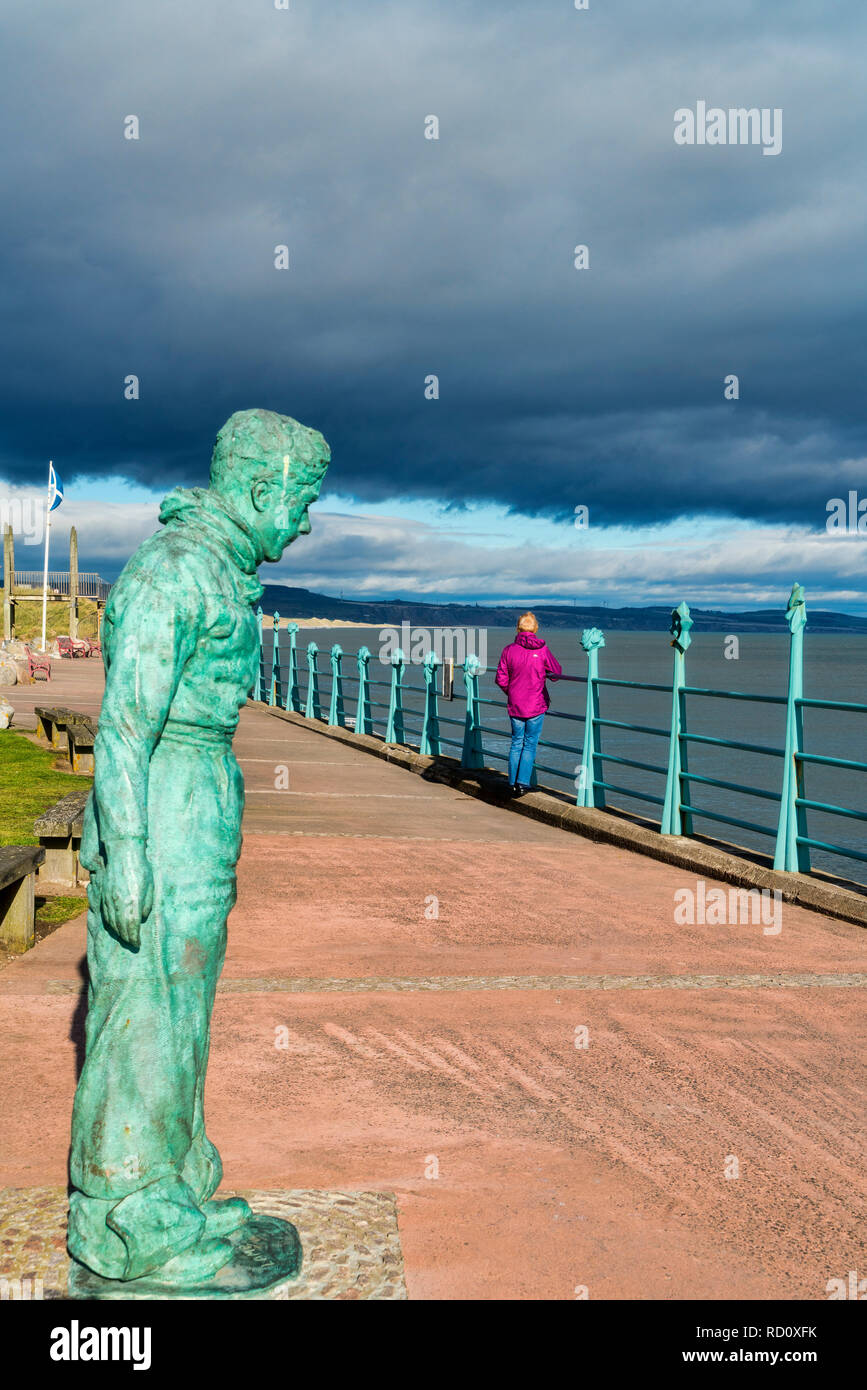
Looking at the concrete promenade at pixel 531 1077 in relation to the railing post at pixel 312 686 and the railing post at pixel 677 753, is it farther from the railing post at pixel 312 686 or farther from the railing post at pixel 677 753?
the railing post at pixel 312 686

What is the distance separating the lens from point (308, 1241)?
119 inches

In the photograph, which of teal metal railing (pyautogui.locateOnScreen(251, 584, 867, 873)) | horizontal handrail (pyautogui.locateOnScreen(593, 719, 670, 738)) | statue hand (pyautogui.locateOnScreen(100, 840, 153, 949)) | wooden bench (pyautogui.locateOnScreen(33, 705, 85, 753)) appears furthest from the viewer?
wooden bench (pyautogui.locateOnScreen(33, 705, 85, 753))

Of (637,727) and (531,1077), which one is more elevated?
(637,727)

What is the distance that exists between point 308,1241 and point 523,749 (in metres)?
9.10

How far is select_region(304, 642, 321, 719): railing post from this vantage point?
2089 centimetres

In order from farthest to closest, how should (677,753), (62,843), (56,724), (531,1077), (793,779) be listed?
(56,724), (677,753), (793,779), (62,843), (531,1077)

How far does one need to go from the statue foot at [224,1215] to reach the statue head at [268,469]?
154cm

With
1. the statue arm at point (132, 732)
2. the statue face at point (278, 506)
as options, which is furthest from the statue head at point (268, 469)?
the statue arm at point (132, 732)

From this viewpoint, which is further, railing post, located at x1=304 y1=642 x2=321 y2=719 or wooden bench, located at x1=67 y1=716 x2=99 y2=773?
railing post, located at x1=304 y1=642 x2=321 y2=719

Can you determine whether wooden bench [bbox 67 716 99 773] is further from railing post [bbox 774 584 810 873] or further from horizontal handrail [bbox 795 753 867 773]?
horizontal handrail [bbox 795 753 867 773]

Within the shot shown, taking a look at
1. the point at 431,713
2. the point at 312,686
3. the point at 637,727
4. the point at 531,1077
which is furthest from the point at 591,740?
the point at 312,686

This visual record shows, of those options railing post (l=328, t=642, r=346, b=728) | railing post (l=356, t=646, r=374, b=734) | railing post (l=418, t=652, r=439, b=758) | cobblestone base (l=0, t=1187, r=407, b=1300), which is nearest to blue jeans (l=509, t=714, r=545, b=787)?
railing post (l=418, t=652, r=439, b=758)

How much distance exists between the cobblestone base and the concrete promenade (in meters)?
0.09

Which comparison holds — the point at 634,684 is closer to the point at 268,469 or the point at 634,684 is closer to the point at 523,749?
the point at 523,749
